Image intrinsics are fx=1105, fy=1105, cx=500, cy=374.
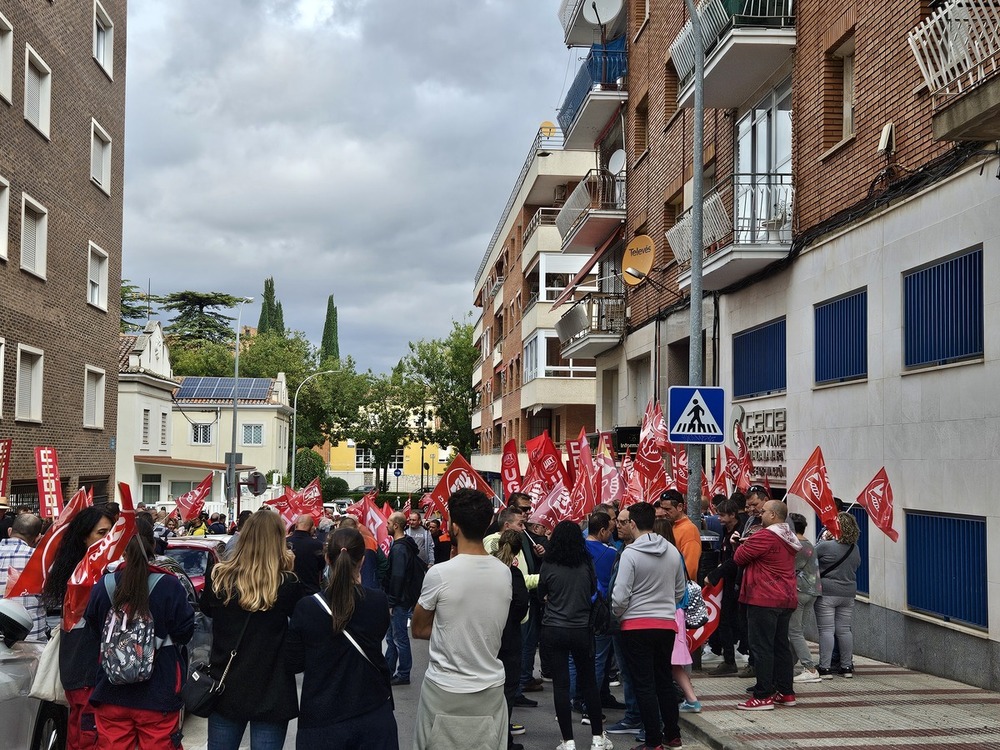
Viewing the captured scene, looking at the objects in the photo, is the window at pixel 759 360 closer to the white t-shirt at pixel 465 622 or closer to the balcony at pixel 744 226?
the balcony at pixel 744 226

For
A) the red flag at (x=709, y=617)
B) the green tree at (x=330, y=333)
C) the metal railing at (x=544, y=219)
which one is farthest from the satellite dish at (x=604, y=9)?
the green tree at (x=330, y=333)

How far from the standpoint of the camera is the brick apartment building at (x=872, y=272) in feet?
36.9

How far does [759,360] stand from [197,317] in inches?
2960

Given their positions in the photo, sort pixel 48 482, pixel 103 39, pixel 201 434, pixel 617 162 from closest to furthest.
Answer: pixel 48 482, pixel 103 39, pixel 617 162, pixel 201 434

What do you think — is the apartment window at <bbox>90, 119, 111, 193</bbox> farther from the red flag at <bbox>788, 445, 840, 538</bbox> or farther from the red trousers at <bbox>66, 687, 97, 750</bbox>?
the red trousers at <bbox>66, 687, 97, 750</bbox>

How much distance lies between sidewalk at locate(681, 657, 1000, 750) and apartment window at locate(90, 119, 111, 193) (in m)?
21.7

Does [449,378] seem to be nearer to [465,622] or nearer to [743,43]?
[743,43]

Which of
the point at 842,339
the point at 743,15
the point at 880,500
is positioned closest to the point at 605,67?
the point at 743,15

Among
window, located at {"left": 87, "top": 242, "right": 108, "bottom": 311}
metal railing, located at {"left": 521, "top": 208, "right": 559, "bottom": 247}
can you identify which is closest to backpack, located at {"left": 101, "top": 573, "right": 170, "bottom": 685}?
window, located at {"left": 87, "top": 242, "right": 108, "bottom": 311}

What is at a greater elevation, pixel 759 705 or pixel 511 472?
pixel 511 472

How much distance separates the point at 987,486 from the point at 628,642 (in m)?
4.99

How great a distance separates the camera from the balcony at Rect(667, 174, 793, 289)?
55.7 ft

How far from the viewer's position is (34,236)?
2367cm

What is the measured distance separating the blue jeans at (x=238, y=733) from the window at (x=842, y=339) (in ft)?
35.1
